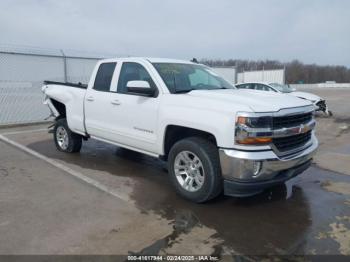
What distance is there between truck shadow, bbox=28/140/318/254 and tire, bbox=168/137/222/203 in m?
0.19

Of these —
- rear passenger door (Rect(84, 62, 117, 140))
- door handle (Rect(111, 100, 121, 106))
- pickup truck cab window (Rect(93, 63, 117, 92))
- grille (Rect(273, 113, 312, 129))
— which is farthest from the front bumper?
pickup truck cab window (Rect(93, 63, 117, 92))

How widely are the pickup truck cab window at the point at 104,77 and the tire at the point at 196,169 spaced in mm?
1994

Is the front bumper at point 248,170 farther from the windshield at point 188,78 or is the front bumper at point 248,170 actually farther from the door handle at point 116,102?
the door handle at point 116,102

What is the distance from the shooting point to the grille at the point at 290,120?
399 centimetres

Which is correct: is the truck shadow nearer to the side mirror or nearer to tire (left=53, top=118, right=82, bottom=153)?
tire (left=53, top=118, right=82, bottom=153)

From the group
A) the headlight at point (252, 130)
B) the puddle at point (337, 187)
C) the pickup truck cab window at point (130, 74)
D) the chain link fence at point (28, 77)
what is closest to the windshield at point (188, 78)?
the pickup truck cab window at point (130, 74)

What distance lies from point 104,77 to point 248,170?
3.33m

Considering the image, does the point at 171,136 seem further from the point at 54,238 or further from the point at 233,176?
the point at 54,238

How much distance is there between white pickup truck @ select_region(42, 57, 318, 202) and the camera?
12.8 feet

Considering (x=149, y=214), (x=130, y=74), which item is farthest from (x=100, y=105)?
(x=149, y=214)

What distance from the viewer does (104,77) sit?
19.6 ft

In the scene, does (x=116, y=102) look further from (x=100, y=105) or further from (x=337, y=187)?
(x=337, y=187)

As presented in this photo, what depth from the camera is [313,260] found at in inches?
124

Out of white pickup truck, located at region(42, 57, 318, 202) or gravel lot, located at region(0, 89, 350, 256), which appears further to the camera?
white pickup truck, located at region(42, 57, 318, 202)
